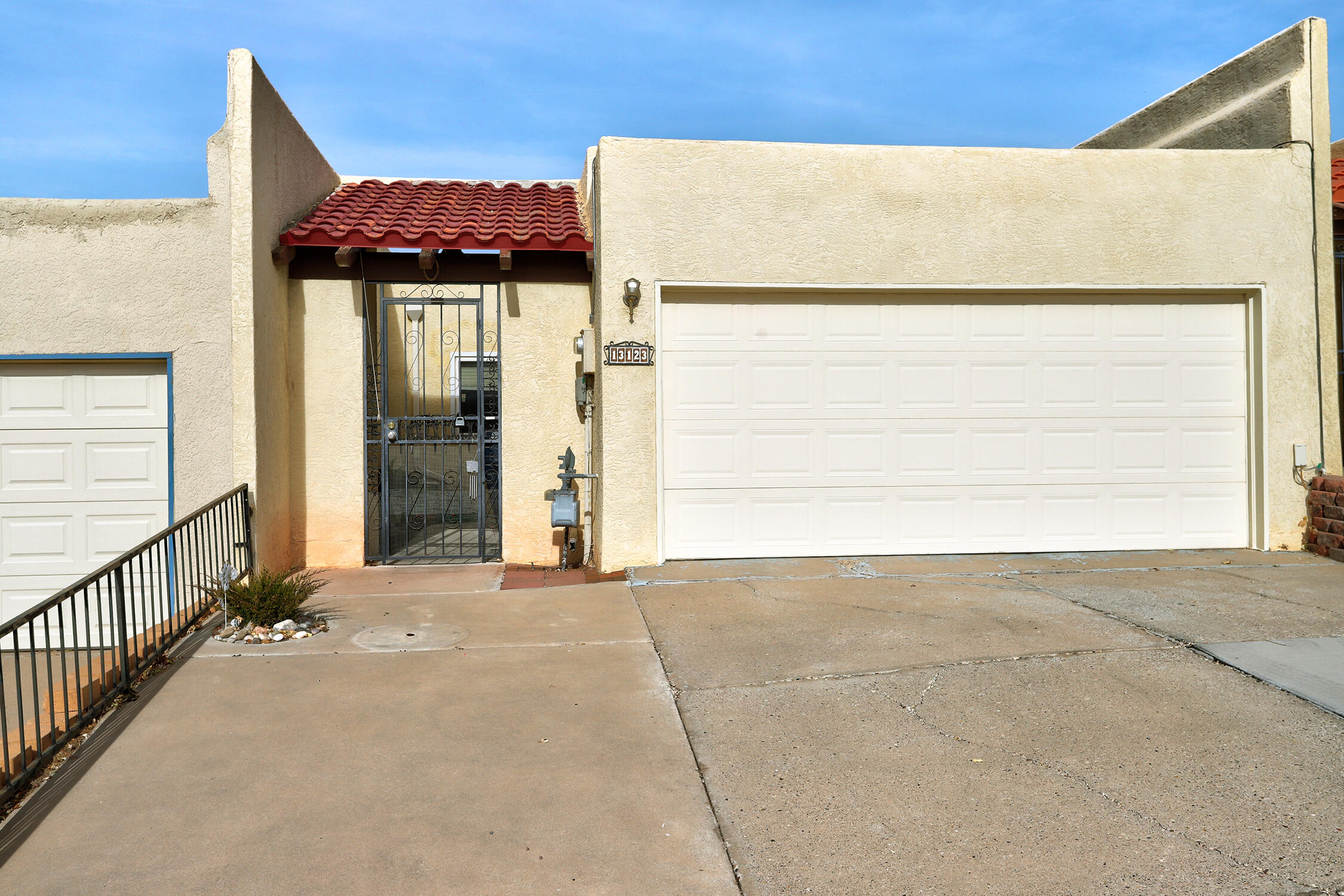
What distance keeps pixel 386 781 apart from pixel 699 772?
4.21ft

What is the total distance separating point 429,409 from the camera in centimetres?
841

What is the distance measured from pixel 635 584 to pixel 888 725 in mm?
3161

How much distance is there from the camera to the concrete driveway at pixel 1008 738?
3076 millimetres

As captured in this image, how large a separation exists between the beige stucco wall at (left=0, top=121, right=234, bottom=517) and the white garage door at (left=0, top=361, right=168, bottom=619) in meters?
0.30

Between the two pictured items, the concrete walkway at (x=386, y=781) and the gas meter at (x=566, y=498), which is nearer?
the concrete walkway at (x=386, y=781)

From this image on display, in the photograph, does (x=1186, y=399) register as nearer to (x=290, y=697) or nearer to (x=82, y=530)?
(x=290, y=697)

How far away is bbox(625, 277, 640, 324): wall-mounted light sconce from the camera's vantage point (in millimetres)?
7379

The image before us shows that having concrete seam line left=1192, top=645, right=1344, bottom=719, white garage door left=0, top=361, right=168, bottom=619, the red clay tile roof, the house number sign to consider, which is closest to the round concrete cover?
the house number sign

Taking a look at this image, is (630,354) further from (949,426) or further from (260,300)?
(260,300)

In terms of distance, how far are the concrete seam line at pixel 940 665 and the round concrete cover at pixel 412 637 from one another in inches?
69.8

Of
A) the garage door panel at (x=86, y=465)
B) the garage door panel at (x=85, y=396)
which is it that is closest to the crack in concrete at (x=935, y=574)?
the garage door panel at (x=86, y=465)

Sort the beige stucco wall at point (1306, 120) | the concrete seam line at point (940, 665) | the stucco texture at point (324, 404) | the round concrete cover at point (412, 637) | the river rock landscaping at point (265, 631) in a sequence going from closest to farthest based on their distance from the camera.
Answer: the concrete seam line at point (940, 665) → the round concrete cover at point (412, 637) → the river rock landscaping at point (265, 631) → the beige stucco wall at point (1306, 120) → the stucco texture at point (324, 404)

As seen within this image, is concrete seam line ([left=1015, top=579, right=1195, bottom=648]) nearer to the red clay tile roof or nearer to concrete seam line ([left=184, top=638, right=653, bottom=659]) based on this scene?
concrete seam line ([left=184, top=638, right=653, bottom=659])

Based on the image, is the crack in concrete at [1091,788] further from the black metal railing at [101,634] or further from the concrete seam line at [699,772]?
the black metal railing at [101,634]
